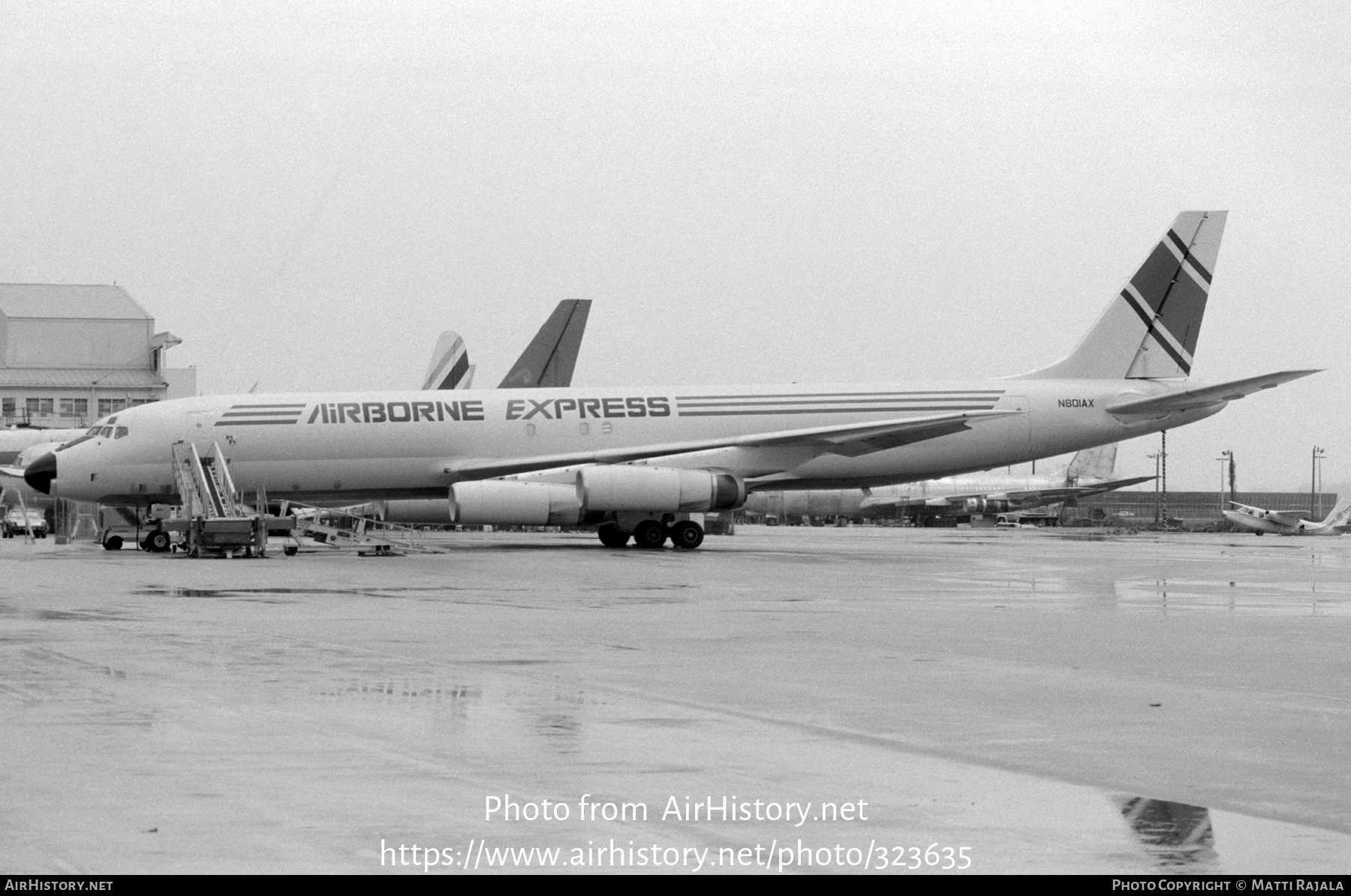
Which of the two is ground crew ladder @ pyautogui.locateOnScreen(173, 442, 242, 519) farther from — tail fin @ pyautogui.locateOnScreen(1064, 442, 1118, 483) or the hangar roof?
tail fin @ pyautogui.locateOnScreen(1064, 442, 1118, 483)

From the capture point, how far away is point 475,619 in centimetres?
1634

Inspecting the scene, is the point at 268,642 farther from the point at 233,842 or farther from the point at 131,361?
the point at 131,361

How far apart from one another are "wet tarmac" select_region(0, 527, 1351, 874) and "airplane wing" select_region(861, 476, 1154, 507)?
3084 inches

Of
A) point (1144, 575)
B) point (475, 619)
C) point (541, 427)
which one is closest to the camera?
point (475, 619)

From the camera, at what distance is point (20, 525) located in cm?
6053

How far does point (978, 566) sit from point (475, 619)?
14695 millimetres

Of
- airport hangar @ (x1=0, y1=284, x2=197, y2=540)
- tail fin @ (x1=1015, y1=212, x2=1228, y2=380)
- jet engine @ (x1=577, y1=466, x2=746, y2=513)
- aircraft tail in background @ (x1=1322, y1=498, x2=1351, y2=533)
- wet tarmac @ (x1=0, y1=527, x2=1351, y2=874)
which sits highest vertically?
airport hangar @ (x1=0, y1=284, x2=197, y2=540)

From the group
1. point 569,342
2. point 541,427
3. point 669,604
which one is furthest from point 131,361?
point 669,604

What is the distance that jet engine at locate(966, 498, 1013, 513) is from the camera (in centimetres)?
10056

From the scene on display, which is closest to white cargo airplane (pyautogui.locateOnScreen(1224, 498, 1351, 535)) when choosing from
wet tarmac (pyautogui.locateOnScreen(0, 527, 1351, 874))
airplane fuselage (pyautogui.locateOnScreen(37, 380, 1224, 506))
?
airplane fuselage (pyautogui.locateOnScreen(37, 380, 1224, 506))

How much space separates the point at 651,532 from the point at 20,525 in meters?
31.3

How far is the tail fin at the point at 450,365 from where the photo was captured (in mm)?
61125

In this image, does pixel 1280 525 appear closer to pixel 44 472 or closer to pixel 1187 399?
pixel 1187 399

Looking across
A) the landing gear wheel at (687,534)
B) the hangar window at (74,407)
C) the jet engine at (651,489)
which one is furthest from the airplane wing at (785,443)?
the hangar window at (74,407)
